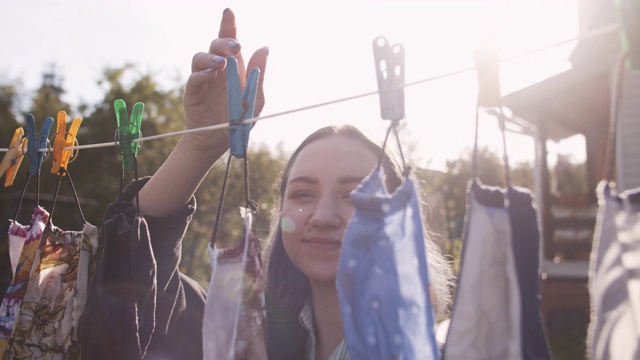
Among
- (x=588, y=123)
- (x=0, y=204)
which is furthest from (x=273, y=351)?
(x=0, y=204)

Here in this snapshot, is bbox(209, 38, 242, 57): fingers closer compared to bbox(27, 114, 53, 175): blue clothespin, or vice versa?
bbox(209, 38, 242, 57): fingers

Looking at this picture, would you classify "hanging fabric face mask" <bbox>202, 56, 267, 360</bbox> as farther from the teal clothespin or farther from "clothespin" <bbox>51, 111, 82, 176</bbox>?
"clothespin" <bbox>51, 111, 82, 176</bbox>

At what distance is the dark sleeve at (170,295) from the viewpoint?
1.55 m

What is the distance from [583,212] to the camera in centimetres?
885

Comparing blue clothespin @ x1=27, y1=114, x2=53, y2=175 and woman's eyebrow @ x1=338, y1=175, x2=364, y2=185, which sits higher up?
blue clothespin @ x1=27, y1=114, x2=53, y2=175

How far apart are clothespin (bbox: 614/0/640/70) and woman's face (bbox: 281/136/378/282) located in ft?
2.17

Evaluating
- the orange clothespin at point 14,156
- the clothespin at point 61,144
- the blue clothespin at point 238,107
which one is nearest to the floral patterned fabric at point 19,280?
the clothespin at point 61,144

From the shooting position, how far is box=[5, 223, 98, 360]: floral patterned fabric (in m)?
1.44

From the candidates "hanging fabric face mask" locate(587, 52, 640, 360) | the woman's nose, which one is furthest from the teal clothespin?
"hanging fabric face mask" locate(587, 52, 640, 360)

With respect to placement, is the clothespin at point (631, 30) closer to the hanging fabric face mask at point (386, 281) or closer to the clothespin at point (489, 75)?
the clothespin at point (489, 75)

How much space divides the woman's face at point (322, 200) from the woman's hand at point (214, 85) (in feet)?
0.68

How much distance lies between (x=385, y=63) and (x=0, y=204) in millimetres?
12625

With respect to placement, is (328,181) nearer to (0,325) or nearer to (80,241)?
(80,241)

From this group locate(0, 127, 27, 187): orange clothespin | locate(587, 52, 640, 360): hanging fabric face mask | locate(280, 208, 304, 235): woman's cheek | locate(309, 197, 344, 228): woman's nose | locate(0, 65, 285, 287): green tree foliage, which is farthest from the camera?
locate(0, 65, 285, 287): green tree foliage
